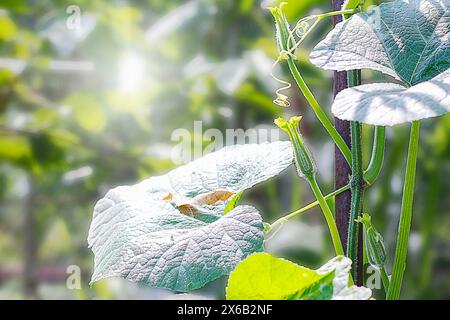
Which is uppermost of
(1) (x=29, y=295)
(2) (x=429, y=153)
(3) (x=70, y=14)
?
(3) (x=70, y=14)

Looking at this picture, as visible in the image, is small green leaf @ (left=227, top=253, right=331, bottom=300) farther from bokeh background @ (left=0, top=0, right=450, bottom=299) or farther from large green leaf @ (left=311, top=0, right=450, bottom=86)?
bokeh background @ (left=0, top=0, right=450, bottom=299)

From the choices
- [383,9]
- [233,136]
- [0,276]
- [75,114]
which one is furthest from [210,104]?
[0,276]

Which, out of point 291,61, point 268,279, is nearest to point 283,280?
point 268,279

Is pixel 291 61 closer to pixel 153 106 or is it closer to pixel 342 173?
pixel 342 173

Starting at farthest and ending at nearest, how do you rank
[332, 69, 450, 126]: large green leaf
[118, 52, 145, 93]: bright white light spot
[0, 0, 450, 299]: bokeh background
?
[118, 52, 145, 93]: bright white light spot, [0, 0, 450, 299]: bokeh background, [332, 69, 450, 126]: large green leaf

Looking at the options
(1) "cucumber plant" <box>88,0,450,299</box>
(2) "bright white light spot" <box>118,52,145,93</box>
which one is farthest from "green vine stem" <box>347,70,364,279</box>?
(2) "bright white light spot" <box>118,52,145,93</box>

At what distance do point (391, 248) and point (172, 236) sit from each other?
1.07 m

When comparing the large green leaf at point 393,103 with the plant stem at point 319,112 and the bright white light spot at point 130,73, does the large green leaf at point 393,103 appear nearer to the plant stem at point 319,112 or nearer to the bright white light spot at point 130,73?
the plant stem at point 319,112

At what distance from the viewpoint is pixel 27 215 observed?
1.57m

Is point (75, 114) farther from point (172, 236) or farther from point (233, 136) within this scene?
point (172, 236)

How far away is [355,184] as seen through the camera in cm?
33

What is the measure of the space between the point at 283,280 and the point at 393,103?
82mm

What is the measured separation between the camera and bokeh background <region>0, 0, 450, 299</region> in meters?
1.03

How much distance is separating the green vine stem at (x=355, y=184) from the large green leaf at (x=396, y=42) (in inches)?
0.7
